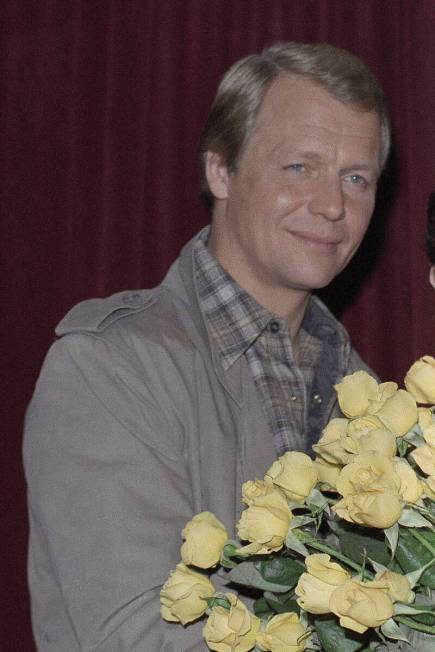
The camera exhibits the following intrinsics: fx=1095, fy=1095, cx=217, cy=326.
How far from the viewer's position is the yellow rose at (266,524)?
73cm

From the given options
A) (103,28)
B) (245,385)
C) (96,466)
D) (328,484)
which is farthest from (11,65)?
(328,484)

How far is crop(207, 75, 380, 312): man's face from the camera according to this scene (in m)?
1.62

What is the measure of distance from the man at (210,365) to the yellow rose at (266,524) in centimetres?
36

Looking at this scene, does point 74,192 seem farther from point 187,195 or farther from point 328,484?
point 328,484

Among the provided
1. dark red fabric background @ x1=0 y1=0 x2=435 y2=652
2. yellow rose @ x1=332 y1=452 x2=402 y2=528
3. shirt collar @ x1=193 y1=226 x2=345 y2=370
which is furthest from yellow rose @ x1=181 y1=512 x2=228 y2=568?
dark red fabric background @ x1=0 y1=0 x2=435 y2=652

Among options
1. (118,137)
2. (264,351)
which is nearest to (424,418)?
(264,351)

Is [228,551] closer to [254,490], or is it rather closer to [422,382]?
[254,490]

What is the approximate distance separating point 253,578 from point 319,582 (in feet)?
0.34

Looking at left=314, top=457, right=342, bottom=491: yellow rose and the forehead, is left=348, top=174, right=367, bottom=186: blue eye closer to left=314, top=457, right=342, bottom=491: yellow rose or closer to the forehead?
the forehead

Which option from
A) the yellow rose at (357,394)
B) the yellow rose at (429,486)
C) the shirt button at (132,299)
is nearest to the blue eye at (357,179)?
the shirt button at (132,299)

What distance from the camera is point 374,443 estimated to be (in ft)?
2.36

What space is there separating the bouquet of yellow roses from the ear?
3.19 ft

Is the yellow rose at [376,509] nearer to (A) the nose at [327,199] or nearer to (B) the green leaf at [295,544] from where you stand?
(B) the green leaf at [295,544]

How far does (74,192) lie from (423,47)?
0.73 meters
